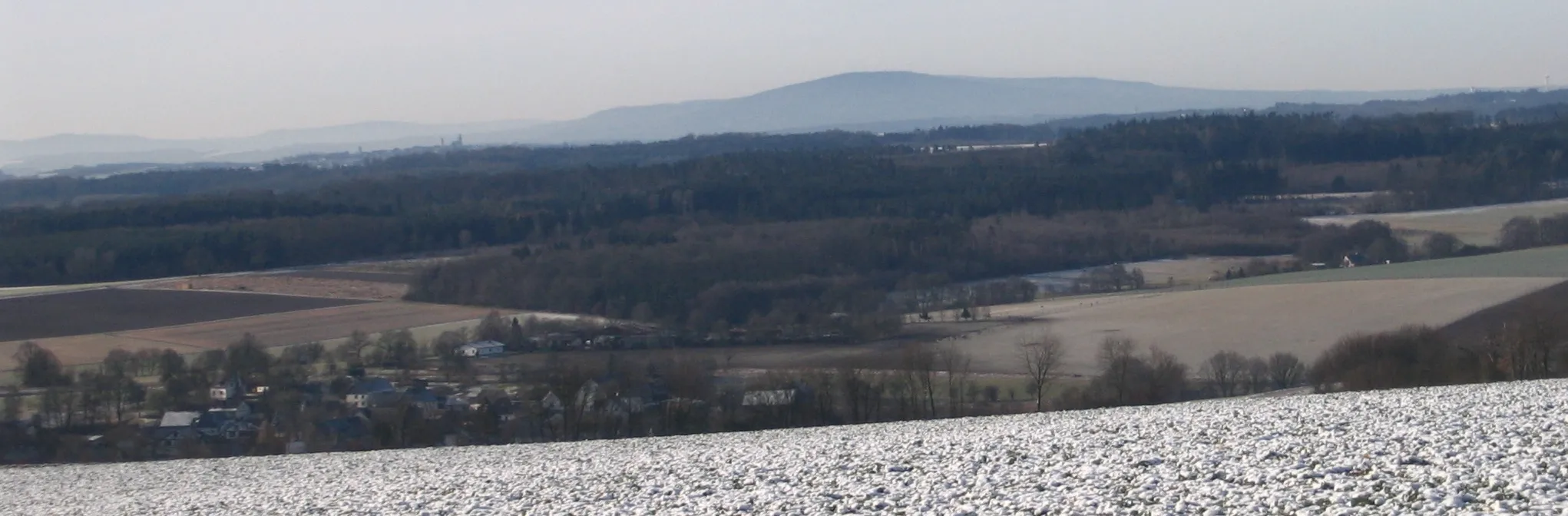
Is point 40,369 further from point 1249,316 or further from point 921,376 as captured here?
point 1249,316

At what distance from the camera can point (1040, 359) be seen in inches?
1098

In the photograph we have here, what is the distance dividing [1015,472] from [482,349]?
24.7 m

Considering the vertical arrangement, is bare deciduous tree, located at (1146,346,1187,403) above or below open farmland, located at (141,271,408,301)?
above

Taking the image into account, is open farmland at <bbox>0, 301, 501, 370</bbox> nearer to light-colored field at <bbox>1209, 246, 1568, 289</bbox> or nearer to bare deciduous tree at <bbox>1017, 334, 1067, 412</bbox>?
bare deciduous tree at <bbox>1017, 334, 1067, 412</bbox>

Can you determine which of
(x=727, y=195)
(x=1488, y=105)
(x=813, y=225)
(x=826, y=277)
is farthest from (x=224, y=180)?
(x=1488, y=105)

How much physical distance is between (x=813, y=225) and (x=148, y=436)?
3787 centimetres

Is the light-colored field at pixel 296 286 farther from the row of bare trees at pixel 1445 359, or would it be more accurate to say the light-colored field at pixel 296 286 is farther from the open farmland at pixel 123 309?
the row of bare trees at pixel 1445 359

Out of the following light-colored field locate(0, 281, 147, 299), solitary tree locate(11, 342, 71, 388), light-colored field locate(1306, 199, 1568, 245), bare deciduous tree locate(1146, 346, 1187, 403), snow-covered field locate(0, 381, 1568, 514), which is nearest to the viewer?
snow-covered field locate(0, 381, 1568, 514)

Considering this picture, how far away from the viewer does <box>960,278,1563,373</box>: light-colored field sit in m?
30.8

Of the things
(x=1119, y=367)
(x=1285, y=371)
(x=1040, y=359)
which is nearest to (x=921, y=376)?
(x=1040, y=359)

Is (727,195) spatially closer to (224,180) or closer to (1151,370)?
(1151,370)

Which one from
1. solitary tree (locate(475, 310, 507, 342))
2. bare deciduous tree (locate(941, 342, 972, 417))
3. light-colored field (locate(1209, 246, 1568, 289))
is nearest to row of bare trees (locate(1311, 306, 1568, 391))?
bare deciduous tree (locate(941, 342, 972, 417))

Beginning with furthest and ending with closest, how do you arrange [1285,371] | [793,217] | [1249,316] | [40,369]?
[793,217], [1249,316], [40,369], [1285,371]

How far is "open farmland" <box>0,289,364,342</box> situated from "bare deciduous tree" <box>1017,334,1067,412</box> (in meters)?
23.4
